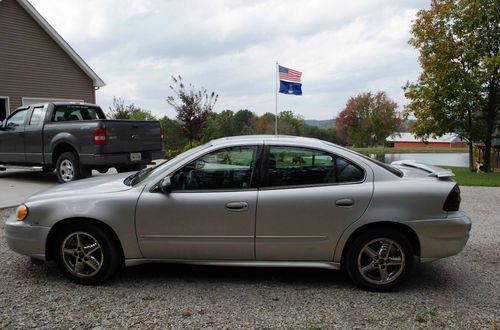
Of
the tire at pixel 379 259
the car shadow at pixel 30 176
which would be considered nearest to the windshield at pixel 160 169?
the tire at pixel 379 259

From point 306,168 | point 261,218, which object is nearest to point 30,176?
point 261,218

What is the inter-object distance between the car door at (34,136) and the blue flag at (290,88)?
9.95m

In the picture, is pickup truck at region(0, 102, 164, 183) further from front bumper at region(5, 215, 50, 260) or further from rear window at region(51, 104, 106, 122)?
front bumper at region(5, 215, 50, 260)

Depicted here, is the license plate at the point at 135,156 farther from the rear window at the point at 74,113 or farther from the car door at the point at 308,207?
the car door at the point at 308,207

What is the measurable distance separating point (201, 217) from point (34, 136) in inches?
313

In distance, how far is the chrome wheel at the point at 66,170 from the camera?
9.48 metres

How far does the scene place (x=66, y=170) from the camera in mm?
9570

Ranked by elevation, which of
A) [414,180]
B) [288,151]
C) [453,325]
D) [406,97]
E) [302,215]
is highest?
[406,97]

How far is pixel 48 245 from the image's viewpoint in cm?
399

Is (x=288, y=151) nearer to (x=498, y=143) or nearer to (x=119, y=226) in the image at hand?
(x=119, y=226)

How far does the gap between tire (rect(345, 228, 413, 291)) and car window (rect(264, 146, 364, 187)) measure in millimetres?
578

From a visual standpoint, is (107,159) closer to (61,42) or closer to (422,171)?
(422,171)

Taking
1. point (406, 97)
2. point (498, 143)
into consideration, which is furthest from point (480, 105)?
point (498, 143)

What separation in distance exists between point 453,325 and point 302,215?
1.49 m
